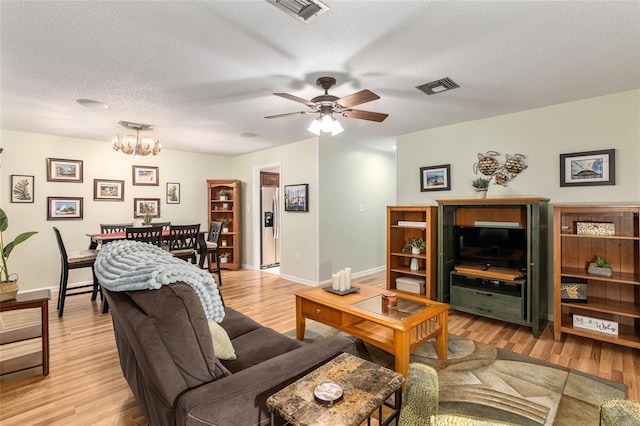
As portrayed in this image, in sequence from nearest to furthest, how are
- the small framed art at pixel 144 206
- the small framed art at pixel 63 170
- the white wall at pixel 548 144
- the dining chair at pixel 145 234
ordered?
the white wall at pixel 548 144, the dining chair at pixel 145 234, the small framed art at pixel 63 170, the small framed art at pixel 144 206

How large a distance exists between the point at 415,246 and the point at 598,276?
1852mm

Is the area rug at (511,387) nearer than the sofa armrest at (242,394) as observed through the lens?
No

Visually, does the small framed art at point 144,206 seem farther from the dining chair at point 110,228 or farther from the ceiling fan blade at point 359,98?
the ceiling fan blade at point 359,98

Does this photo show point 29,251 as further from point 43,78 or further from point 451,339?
point 451,339

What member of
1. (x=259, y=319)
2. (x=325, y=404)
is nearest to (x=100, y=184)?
(x=259, y=319)

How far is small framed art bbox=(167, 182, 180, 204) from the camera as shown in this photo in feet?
19.3

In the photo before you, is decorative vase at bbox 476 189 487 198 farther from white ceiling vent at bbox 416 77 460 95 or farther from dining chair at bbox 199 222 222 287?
dining chair at bbox 199 222 222 287

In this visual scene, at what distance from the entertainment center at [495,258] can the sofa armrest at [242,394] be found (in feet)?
8.83

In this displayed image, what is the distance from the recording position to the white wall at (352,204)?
16.7 ft

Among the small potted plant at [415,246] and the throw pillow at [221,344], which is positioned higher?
the small potted plant at [415,246]

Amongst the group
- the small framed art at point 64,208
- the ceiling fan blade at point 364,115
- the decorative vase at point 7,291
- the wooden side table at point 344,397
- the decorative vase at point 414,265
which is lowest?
the decorative vase at point 414,265

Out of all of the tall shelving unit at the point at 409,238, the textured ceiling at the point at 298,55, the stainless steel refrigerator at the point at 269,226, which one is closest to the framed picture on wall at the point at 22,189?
the textured ceiling at the point at 298,55

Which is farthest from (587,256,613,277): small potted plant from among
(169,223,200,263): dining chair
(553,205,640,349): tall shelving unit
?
(169,223,200,263): dining chair

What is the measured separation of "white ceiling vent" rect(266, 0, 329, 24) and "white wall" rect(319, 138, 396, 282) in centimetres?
320
